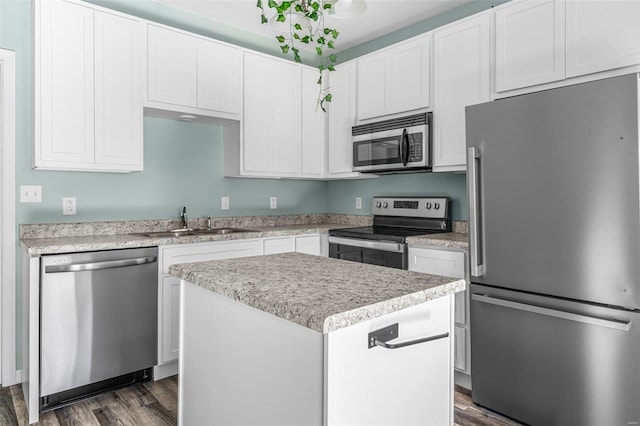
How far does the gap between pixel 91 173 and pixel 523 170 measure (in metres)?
2.74

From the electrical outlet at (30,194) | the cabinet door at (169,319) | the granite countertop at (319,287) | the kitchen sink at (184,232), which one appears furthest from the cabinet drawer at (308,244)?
the electrical outlet at (30,194)

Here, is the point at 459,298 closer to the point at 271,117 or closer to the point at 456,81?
the point at 456,81

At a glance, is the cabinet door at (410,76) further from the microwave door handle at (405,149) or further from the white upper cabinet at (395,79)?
the microwave door handle at (405,149)

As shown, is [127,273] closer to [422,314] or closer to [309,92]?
[422,314]

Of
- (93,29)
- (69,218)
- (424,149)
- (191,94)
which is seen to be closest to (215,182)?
(191,94)

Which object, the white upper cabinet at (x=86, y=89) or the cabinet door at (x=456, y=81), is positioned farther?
→ the cabinet door at (x=456, y=81)

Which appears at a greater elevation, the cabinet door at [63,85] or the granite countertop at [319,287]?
the cabinet door at [63,85]

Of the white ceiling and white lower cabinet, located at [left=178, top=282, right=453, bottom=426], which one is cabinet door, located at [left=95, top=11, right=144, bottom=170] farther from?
white lower cabinet, located at [left=178, top=282, right=453, bottom=426]

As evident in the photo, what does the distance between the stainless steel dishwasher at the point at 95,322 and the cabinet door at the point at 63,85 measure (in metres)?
0.67

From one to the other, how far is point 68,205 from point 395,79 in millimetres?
2535

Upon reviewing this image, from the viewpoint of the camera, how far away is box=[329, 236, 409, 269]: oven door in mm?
2811

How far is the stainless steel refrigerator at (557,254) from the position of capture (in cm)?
176

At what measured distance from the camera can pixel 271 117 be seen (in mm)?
3502

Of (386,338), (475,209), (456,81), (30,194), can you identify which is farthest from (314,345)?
(30,194)
